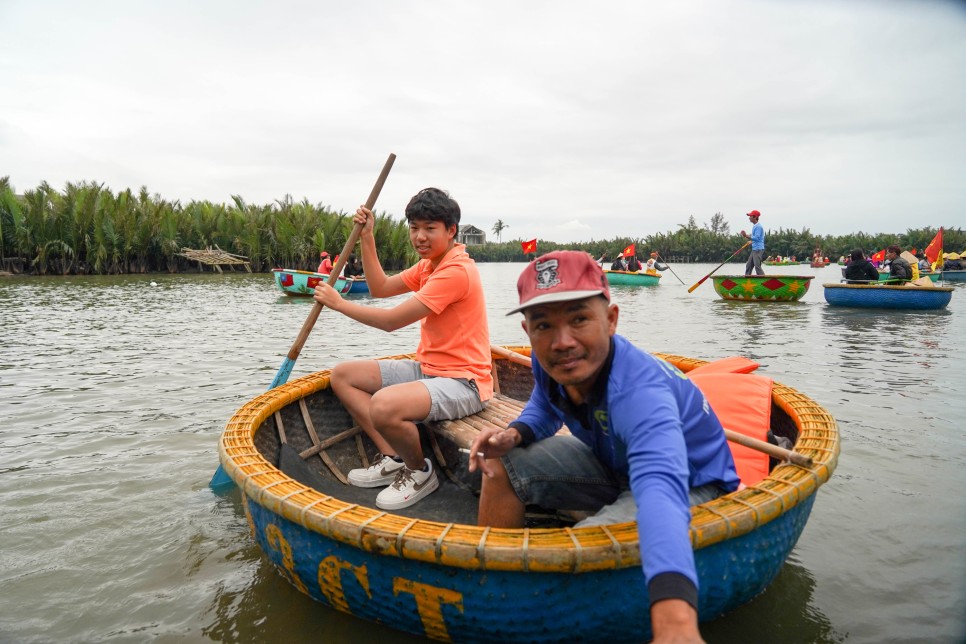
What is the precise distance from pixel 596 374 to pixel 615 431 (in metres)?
0.16

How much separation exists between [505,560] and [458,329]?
4.86 feet

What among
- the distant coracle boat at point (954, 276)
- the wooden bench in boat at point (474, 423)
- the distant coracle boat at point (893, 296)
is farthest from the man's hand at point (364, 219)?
the distant coracle boat at point (954, 276)

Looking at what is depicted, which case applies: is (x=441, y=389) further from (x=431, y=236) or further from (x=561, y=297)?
(x=561, y=297)

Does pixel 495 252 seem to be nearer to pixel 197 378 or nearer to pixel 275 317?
pixel 275 317

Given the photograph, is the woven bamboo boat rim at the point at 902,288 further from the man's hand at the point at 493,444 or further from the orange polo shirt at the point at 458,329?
the man's hand at the point at 493,444

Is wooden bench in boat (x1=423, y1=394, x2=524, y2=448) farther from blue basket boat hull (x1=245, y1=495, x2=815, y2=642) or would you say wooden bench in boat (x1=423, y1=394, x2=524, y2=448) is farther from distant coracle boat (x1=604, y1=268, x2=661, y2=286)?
distant coracle boat (x1=604, y1=268, x2=661, y2=286)

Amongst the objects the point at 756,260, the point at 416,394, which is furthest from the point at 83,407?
the point at 756,260

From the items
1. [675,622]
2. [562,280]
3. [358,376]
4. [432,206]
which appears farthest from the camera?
[358,376]

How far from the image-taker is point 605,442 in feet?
5.88

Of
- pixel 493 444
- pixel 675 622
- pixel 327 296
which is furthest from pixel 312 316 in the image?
pixel 675 622

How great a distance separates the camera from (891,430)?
4199 mm

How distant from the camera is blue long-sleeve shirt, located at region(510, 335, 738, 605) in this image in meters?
1.15

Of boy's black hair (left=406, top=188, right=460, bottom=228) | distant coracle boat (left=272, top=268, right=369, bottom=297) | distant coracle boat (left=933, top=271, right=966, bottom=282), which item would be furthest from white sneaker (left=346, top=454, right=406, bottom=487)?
distant coracle boat (left=933, top=271, right=966, bottom=282)

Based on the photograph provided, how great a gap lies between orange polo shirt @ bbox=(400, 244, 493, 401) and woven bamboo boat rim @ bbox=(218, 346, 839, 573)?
3.35 ft
